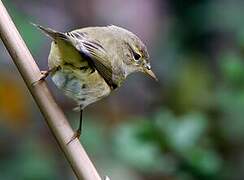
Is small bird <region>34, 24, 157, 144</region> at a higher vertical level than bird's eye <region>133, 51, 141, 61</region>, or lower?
higher

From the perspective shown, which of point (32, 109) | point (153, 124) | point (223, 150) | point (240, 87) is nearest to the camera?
point (153, 124)

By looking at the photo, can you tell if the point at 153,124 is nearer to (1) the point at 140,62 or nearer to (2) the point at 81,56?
(1) the point at 140,62

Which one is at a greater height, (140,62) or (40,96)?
(40,96)

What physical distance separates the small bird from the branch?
1.20 ft

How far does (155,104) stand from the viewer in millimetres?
4414

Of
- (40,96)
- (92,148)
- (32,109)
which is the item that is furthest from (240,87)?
(40,96)

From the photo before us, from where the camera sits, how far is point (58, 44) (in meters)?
2.47

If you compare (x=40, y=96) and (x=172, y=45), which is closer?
(x=40, y=96)

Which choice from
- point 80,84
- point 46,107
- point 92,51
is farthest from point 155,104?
point 46,107

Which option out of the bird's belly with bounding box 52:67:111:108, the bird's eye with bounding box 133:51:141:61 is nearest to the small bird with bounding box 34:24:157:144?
the bird's belly with bounding box 52:67:111:108

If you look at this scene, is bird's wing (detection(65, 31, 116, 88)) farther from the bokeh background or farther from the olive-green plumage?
the bokeh background

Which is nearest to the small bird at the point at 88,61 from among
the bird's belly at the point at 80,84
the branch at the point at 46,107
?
the bird's belly at the point at 80,84

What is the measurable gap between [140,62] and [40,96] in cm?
156

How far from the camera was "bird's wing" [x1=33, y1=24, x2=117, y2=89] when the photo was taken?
91.1 inches
